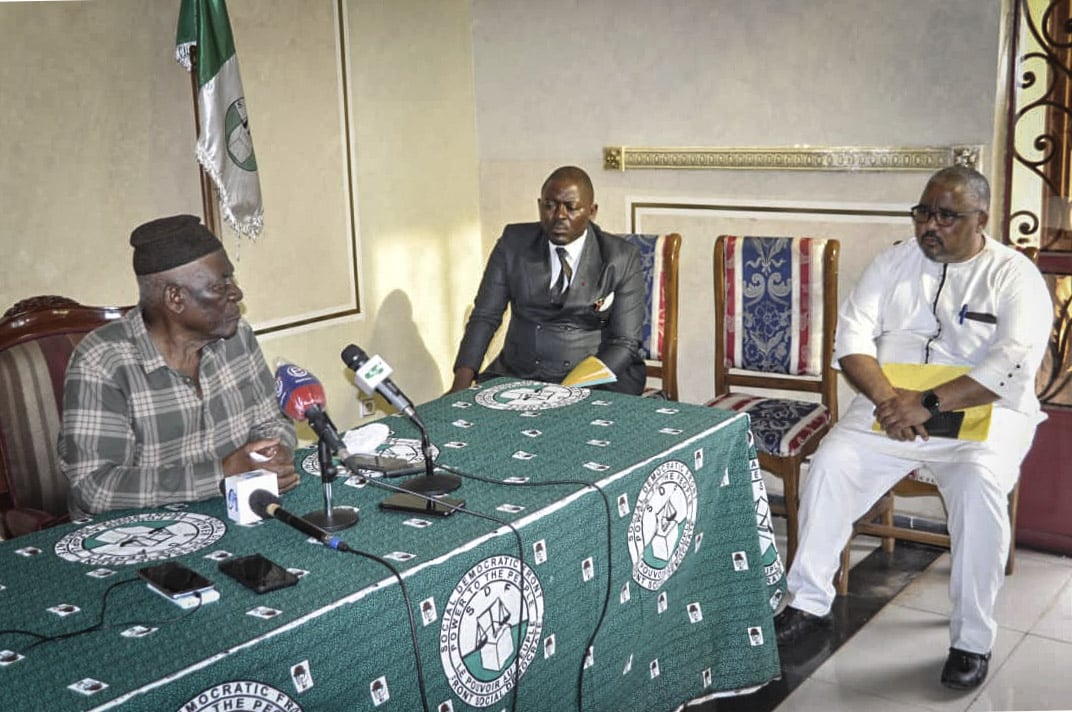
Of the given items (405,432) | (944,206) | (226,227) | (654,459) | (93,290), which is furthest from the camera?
(226,227)

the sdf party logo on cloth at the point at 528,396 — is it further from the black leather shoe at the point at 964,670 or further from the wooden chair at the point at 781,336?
the black leather shoe at the point at 964,670

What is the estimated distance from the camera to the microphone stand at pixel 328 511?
2.04 meters

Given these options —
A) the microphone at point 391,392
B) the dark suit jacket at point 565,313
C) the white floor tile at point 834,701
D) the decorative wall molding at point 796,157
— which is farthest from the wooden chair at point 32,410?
the decorative wall molding at point 796,157

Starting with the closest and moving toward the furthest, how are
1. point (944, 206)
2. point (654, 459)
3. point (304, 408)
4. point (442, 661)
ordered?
point (442, 661)
point (304, 408)
point (654, 459)
point (944, 206)

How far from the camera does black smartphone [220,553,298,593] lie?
1.80 meters

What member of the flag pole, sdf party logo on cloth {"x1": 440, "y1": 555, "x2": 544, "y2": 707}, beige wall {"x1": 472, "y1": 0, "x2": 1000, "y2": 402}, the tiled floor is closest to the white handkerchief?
sdf party logo on cloth {"x1": 440, "y1": 555, "x2": 544, "y2": 707}

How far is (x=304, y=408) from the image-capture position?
82.0 inches

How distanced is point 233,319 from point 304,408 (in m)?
0.39

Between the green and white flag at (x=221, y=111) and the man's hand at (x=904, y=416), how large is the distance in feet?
7.21

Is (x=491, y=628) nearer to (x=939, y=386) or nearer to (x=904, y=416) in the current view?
(x=904, y=416)

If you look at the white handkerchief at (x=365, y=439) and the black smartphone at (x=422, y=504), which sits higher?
the white handkerchief at (x=365, y=439)

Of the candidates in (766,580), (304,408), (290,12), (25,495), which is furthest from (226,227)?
(766,580)

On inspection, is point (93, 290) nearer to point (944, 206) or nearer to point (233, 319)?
point (233, 319)

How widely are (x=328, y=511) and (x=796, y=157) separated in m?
2.55
